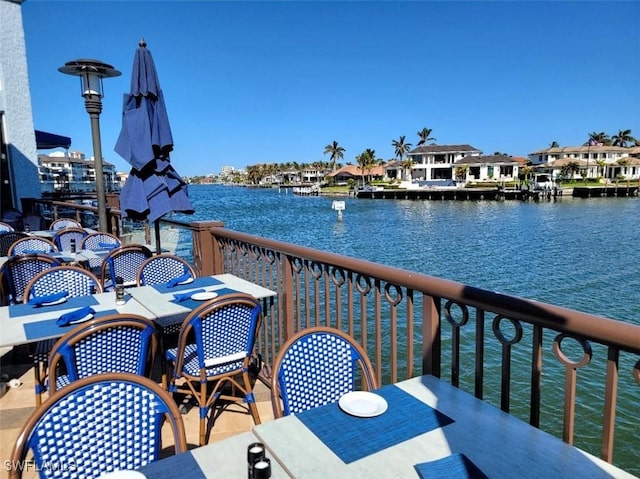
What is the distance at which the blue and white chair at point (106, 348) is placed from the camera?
2.09 meters

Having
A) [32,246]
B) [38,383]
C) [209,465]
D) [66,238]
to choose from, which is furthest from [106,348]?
[66,238]

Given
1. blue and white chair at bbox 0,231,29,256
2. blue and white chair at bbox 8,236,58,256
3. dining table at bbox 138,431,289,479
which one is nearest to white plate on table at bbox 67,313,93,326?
dining table at bbox 138,431,289,479

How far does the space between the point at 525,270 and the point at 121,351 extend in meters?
16.4

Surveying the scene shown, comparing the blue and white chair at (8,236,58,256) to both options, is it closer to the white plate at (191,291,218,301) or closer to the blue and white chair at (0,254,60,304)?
the blue and white chair at (0,254,60,304)

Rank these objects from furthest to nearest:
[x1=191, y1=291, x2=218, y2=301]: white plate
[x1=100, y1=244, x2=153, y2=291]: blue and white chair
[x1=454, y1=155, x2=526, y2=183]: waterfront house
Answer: [x1=454, y1=155, x2=526, y2=183]: waterfront house < [x1=100, y1=244, x2=153, y2=291]: blue and white chair < [x1=191, y1=291, x2=218, y2=301]: white plate

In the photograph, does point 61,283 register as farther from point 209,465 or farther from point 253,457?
point 253,457

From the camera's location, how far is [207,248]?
14.9ft

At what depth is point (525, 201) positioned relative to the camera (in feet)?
186

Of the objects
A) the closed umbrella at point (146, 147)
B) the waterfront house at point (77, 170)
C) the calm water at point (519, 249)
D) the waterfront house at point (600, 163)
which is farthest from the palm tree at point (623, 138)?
the closed umbrella at point (146, 147)

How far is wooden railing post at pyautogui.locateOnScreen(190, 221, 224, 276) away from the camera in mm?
4488

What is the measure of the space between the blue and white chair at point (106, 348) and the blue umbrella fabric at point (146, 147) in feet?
7.67

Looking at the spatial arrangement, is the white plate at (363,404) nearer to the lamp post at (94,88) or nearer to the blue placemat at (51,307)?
the blue placemat at (51,307)

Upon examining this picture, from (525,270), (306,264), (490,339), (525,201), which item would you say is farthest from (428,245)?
(525,201)

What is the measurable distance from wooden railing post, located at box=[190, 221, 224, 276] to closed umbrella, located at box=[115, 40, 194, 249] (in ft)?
1.01
